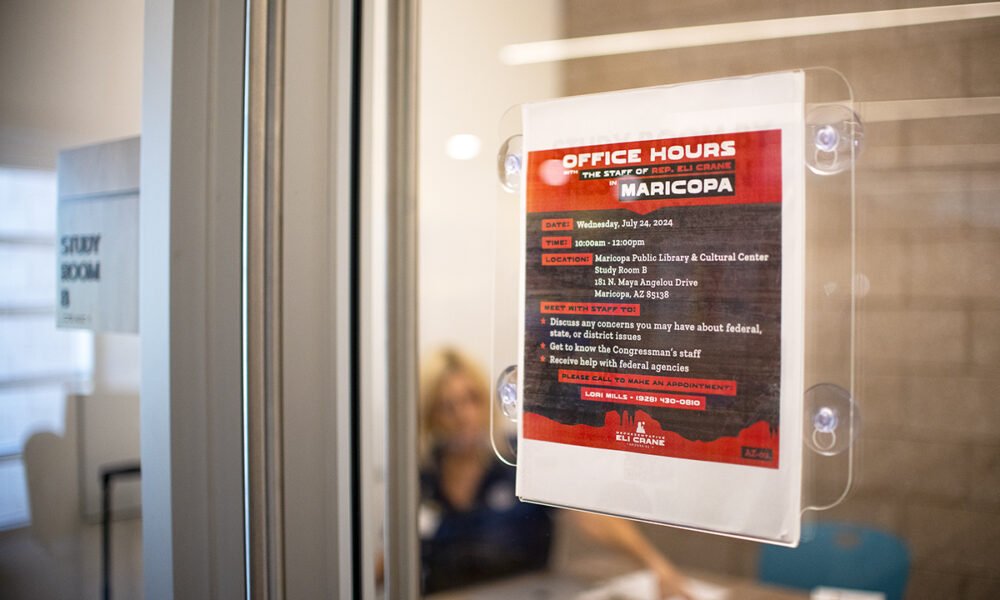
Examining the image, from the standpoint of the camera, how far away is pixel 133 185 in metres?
0.81

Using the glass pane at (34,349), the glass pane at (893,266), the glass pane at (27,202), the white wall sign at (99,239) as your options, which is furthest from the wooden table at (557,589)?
the glass pane at (27,202)

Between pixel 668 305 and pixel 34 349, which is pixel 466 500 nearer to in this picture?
pixel 668 305

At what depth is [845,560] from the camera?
1.48ft

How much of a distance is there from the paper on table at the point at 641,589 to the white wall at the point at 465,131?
0.74 feet

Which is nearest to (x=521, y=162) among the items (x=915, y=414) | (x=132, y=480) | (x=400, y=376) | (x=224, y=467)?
(x=400, y=376)

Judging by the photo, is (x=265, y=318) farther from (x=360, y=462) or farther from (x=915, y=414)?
(x=915, y=414)

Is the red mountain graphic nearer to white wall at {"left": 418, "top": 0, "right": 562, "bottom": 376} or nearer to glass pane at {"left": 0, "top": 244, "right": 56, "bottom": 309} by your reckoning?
white wall at {"left": 418, "top": 0, "right": 562, "bottom": 376}

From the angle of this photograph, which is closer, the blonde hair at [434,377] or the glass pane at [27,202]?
the blonde hair at [434,377]

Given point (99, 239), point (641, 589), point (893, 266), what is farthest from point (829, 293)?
point (99, 239)

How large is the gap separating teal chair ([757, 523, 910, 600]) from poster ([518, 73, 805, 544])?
0.06 feet

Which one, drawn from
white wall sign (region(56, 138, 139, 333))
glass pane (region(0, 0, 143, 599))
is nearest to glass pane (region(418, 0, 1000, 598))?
white wall sign (region(56, 138, 139, 333))

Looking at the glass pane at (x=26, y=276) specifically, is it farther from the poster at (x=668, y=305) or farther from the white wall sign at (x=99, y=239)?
the poster at (x=668, y=305)

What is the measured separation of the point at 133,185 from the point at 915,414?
0.89m

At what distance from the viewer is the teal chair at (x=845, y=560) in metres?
0.44
